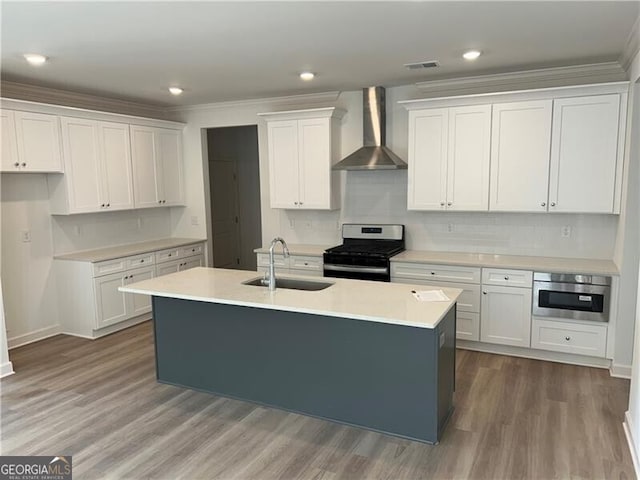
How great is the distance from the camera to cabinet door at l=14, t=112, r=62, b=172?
4281 millimetres

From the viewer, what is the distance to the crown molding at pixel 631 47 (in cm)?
309

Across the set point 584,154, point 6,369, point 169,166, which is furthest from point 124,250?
point 584,154

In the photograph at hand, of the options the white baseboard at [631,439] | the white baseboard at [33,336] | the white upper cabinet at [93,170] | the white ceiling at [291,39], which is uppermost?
the white ceiling at [291,39]

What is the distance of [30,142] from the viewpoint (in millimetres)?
4352

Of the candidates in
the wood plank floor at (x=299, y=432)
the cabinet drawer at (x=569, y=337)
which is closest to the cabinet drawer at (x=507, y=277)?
the cabinet drawer at (x=569, y=337)

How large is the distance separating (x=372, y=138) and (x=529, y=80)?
1.61 m

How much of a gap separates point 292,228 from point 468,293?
2.33 metres

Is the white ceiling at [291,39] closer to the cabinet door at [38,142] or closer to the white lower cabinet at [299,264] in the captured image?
the cabinet door at [38,142]

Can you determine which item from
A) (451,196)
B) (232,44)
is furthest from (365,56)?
(451,196)

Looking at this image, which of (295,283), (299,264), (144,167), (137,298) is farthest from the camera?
(144,167)

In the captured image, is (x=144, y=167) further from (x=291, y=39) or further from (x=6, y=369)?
(x=291, y=39)

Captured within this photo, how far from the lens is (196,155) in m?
6.19

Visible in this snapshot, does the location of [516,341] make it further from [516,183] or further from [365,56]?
[365,56]

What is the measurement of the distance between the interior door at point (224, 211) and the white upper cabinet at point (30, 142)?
9.34ft
